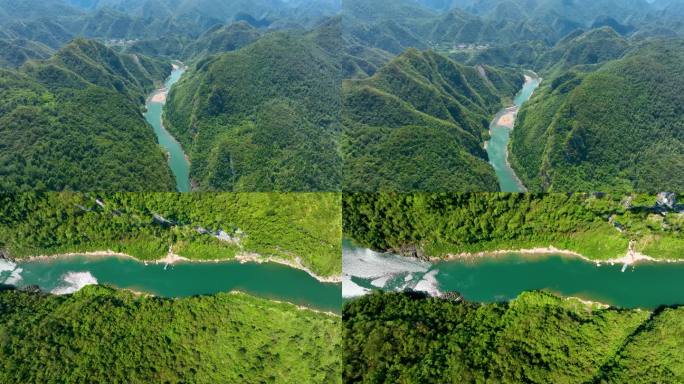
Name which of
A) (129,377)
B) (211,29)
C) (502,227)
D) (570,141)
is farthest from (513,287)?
(211,29)

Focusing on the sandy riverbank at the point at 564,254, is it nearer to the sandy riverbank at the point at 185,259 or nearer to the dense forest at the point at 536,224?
the dense forest at the point at 536,224

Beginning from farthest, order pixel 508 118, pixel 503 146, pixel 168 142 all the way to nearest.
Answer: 1. pixel 508 118
2. pixel 503 146
3. pixel 168 142

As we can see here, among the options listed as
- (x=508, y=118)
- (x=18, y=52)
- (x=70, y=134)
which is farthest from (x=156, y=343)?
(x=508, y=118)

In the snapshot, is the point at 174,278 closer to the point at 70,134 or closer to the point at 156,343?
the point at 156,343

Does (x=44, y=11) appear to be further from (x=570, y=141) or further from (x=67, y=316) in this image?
(x=570, y=141)

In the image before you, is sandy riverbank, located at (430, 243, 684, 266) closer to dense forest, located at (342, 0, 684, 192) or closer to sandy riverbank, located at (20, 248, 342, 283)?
sandy riverbank, located at (20, 248, 342, 283)
